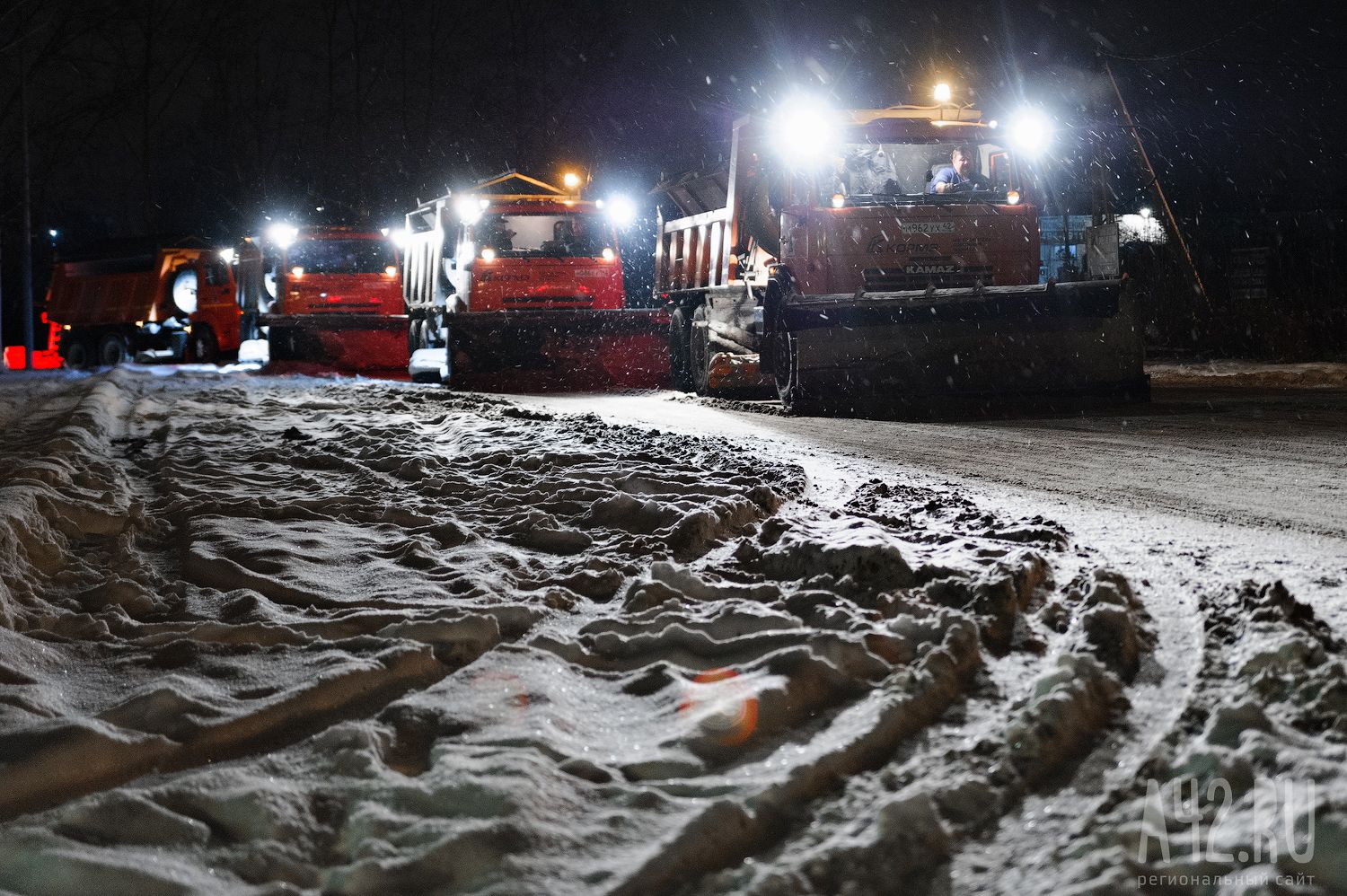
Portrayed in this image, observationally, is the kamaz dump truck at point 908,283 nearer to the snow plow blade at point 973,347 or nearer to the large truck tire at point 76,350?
the snow plow blade at point 973,347

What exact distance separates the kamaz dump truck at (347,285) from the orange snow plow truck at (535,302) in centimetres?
372

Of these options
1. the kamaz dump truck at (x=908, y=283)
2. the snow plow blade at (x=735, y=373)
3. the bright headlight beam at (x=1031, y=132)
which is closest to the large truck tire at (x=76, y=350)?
the snow plow blade at (x=735, y=373)

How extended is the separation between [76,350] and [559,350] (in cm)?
1942

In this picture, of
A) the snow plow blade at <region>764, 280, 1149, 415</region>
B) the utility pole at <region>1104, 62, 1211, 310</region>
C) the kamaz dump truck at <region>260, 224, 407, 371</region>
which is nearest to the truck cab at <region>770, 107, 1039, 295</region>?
the snow plow blade at <region>764, 280, 1149, 415</region>

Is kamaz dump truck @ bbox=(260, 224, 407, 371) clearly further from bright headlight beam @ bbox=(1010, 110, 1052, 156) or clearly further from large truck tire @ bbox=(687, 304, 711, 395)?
bright headlight beam @ bbox=(1010, 110, 1052, 156)

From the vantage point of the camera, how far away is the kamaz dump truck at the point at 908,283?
11609 mm

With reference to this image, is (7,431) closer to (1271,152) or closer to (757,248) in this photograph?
(757,248)

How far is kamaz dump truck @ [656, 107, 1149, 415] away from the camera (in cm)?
1161

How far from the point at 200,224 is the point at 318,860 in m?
53.0

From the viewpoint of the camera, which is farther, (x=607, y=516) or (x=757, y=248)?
(x=757, y=248)

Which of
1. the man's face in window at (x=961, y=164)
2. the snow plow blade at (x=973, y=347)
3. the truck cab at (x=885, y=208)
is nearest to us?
the snow plow blade at (x=973, y=347)

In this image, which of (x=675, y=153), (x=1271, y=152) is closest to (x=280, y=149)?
(x=675, y=153)

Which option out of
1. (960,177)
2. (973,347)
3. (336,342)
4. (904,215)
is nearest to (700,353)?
(904,215)

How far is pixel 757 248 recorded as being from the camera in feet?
44.9
